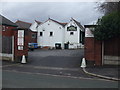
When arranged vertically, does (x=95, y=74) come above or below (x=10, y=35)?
below

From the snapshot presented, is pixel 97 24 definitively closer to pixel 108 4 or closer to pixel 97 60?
pixel 97 60

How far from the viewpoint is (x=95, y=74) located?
1156cm

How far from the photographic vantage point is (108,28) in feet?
47.5

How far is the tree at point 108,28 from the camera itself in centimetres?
1434

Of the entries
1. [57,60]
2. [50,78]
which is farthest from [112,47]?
[50,78]

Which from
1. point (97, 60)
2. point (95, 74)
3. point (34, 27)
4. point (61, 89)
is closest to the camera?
point (61, 89)

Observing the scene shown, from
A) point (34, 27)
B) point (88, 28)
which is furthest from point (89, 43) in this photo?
point (34, 27)

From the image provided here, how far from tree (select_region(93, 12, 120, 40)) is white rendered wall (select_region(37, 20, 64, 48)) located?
1127 inches

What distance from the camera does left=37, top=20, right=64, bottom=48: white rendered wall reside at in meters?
43.6

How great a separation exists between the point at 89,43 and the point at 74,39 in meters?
27.7

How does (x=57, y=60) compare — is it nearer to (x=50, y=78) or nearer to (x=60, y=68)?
(x=60, y=68)

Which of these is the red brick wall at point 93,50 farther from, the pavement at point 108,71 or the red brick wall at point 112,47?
the pavement at point 108,71

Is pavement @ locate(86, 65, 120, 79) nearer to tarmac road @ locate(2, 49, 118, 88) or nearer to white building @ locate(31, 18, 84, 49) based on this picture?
tarmac road @ locate(2, 49, 118, 88)

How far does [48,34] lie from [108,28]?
30692mm
